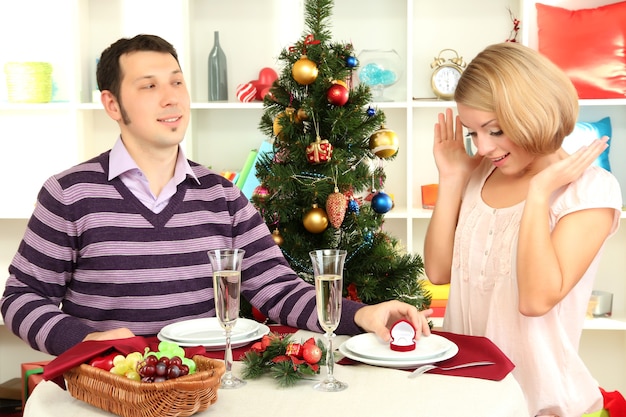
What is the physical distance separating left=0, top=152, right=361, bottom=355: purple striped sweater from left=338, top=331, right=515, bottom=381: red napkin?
0.87ft

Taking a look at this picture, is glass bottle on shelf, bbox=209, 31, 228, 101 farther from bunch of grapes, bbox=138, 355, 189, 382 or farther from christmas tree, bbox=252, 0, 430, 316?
bunch of grapes, bbox=138, 355, 189, 382

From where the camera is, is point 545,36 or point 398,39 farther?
point 398,39

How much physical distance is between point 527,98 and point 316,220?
744 millimetres

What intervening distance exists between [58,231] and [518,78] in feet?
3.66

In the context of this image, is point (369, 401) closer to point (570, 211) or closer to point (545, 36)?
point (570, 211)

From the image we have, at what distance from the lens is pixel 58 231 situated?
194cm

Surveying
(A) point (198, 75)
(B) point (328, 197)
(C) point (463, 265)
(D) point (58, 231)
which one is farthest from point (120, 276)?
(A) point (198, 75)

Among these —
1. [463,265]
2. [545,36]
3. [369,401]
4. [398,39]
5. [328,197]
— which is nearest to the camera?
[369,401]

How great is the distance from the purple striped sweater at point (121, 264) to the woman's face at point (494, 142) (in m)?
0.49

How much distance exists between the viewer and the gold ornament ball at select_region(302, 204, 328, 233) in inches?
93.7

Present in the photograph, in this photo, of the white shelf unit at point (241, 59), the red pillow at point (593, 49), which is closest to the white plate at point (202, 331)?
the white shelf unit at point (241, 59)

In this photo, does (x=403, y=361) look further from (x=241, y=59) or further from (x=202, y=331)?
(x=241, y=59)

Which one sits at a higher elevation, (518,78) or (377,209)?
(518,78)

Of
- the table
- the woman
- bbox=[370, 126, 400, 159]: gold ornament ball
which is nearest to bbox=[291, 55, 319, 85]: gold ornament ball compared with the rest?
bbox=[370, 126, 400, 159]: gold ornament ball
